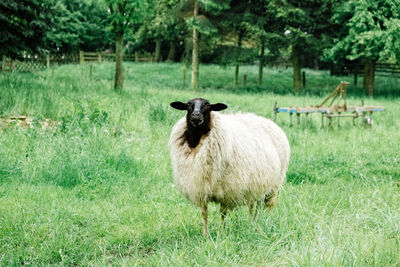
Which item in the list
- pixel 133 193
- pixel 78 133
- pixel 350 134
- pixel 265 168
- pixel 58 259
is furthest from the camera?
pixel 350 134

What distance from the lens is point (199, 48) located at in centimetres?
2267

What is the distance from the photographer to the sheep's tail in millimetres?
4704

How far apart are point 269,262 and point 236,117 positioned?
84.8 inches

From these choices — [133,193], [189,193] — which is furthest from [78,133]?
[189,193]

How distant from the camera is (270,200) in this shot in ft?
15.6

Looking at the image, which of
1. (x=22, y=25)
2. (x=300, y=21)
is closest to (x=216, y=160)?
(x=22, y=25)

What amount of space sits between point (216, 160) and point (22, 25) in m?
12.6

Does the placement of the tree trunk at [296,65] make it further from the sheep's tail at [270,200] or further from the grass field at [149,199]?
the sheep's tail at [270,200]

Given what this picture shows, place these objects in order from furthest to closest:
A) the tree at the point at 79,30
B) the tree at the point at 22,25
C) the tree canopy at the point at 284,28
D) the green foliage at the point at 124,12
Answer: the tree at the point at 79,30 < the tree canopy at the point at 284,28 < the green foliage at the point at 124,12 < the tree at the point at 22,25

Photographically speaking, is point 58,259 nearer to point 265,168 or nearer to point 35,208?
point 35,208

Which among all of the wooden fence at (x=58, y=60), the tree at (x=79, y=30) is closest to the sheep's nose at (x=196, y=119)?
the wooden fence at (x=58, y=60)

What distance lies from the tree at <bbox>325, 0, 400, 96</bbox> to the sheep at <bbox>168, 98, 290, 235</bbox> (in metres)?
16.2

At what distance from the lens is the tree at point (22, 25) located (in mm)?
12289

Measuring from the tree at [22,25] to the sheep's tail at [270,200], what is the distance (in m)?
11.0
